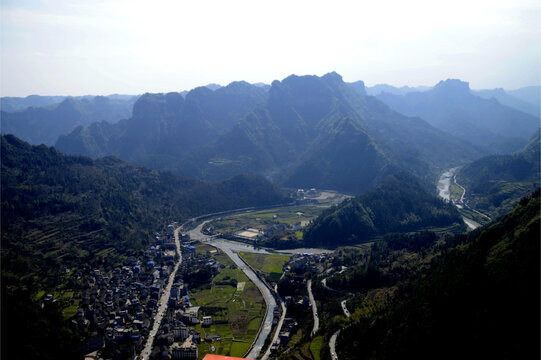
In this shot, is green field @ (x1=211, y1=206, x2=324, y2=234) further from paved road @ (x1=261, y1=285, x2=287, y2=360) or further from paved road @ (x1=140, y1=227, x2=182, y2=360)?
paved road @ (x1=261, y1=285, x2=287, y2=360)

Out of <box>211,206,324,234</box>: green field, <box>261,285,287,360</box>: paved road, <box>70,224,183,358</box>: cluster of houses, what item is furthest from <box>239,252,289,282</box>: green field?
<box>211,206,324,234</box>: green field

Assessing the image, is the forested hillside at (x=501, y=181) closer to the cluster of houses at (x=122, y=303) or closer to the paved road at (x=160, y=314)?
the paved road at (x=160, y=314)

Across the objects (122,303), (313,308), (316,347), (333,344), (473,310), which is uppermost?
(473,310)

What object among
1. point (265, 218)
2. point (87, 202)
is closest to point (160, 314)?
point (87, 202)

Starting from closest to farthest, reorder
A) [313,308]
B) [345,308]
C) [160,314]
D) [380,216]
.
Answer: [345,308] → [160,314] → [313,308] → [380,216]

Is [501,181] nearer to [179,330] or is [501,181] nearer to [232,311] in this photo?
[232,311]

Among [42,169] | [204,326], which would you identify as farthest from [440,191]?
[42,169]

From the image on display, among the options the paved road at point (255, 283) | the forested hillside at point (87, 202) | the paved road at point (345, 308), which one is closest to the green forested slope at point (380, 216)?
the paved road at point (255, 283)
